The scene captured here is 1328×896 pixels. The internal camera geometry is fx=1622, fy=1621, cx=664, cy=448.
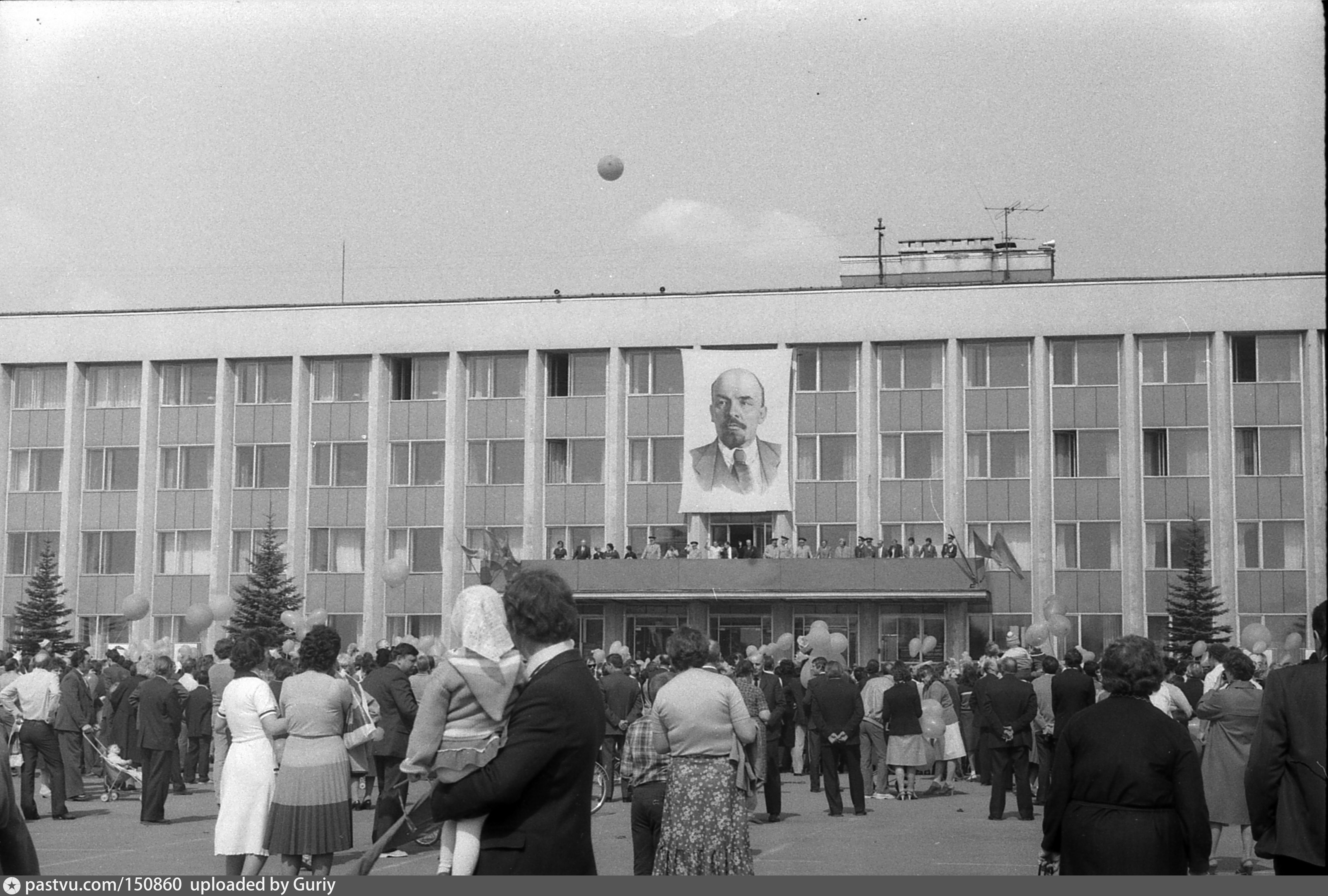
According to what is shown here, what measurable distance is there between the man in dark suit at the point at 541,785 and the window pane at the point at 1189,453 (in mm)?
47954

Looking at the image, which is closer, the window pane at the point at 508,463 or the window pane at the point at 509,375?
the window pane at the point at 508,463

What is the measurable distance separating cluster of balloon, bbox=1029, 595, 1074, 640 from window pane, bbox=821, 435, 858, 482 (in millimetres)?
8710

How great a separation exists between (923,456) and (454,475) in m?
15.4

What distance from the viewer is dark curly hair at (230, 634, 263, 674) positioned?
11.0 meters

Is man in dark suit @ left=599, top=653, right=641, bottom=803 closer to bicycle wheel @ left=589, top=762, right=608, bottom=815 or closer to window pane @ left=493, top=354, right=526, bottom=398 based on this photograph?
bicycle wheel @ left=589, top=762, right=608, bottom=815

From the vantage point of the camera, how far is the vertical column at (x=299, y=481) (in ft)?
180

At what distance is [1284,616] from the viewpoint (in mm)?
49344

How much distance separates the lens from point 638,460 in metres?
53.2

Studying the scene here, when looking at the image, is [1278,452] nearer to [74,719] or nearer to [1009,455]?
[1009,455]

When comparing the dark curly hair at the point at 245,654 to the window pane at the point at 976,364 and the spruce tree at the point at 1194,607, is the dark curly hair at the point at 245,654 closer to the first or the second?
the spruce tree at the point at 1194,607

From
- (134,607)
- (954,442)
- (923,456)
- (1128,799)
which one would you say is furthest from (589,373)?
(1128,799)

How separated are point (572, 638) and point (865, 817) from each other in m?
13.4

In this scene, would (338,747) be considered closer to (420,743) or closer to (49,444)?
(420,743)

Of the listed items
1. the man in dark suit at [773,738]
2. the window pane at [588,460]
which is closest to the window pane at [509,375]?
the window pane at [588,460]
